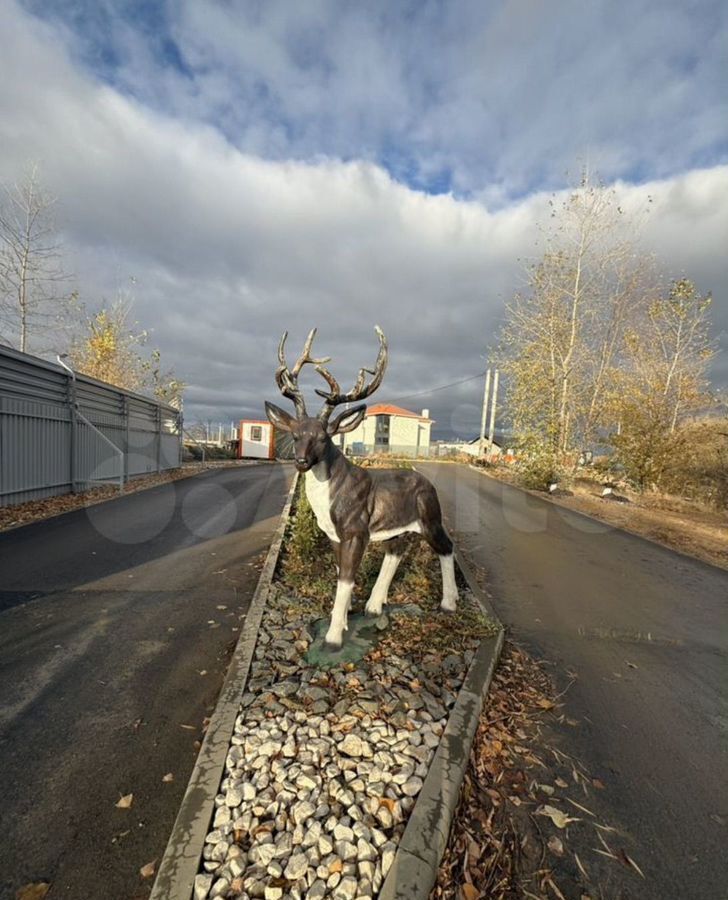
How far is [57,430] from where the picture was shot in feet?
36.2

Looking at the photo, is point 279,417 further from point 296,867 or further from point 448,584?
point 296,867

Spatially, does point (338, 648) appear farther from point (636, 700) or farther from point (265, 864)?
point (636, 700)

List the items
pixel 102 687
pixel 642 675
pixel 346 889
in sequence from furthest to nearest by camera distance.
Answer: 1. pixel 642 675
2. pixel 102 687
3. pixel 346 889

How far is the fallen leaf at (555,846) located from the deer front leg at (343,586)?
1931 mm

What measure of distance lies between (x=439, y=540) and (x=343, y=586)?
123cm

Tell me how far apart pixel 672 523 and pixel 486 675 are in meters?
11.3

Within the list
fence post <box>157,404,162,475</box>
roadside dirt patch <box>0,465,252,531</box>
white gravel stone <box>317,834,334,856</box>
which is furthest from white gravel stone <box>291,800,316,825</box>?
fence post <box>157,404,162,475</box>

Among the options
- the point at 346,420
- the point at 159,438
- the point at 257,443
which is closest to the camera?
the point at 346,420

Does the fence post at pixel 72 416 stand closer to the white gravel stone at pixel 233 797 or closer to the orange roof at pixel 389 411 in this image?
the white gravel stone at pixel 233 797

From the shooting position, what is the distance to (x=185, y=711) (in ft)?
10.3

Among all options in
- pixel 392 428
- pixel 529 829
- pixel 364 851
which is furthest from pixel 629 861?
pixel 392 428

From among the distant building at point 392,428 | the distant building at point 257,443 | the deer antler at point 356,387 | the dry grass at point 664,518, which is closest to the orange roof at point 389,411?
the distant building at point 392,428

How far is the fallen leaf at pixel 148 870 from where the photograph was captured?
6.41 ft

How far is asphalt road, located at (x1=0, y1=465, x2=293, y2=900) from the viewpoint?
2088 mm
